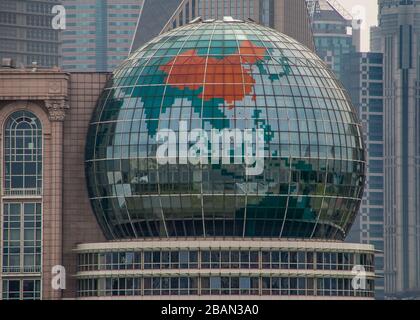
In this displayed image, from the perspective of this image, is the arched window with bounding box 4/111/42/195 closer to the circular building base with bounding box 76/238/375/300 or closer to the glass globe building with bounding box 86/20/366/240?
the glass globe building with bounding box 86/20/366/240

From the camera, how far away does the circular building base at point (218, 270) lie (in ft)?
425

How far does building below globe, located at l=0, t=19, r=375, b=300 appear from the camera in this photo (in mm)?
130375

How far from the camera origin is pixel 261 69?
134m

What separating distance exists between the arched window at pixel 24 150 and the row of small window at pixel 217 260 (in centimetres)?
786

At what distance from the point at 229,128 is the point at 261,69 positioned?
671 cm

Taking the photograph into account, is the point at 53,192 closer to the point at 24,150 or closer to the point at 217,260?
the point at 24,150

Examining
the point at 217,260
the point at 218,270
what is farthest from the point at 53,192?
the point at 218,270

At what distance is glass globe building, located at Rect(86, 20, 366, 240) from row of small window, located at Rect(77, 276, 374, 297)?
13.2 feet

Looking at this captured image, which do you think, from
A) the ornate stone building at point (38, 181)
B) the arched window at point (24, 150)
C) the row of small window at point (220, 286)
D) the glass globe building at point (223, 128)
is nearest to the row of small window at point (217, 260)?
the row of small window at point (220, 286)

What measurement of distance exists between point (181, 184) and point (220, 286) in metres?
8.77

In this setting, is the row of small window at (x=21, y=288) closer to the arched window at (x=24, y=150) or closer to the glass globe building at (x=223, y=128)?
the arched window at (x=24, y=150)

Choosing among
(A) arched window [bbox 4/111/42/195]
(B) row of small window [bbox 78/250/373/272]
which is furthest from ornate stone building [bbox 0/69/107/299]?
(B) row of small window [bbox 78/250/373/272]

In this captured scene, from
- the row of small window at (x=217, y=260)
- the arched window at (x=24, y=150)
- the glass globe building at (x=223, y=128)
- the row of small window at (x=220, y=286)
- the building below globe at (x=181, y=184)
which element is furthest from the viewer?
the arched window at (x=24, y=150)
